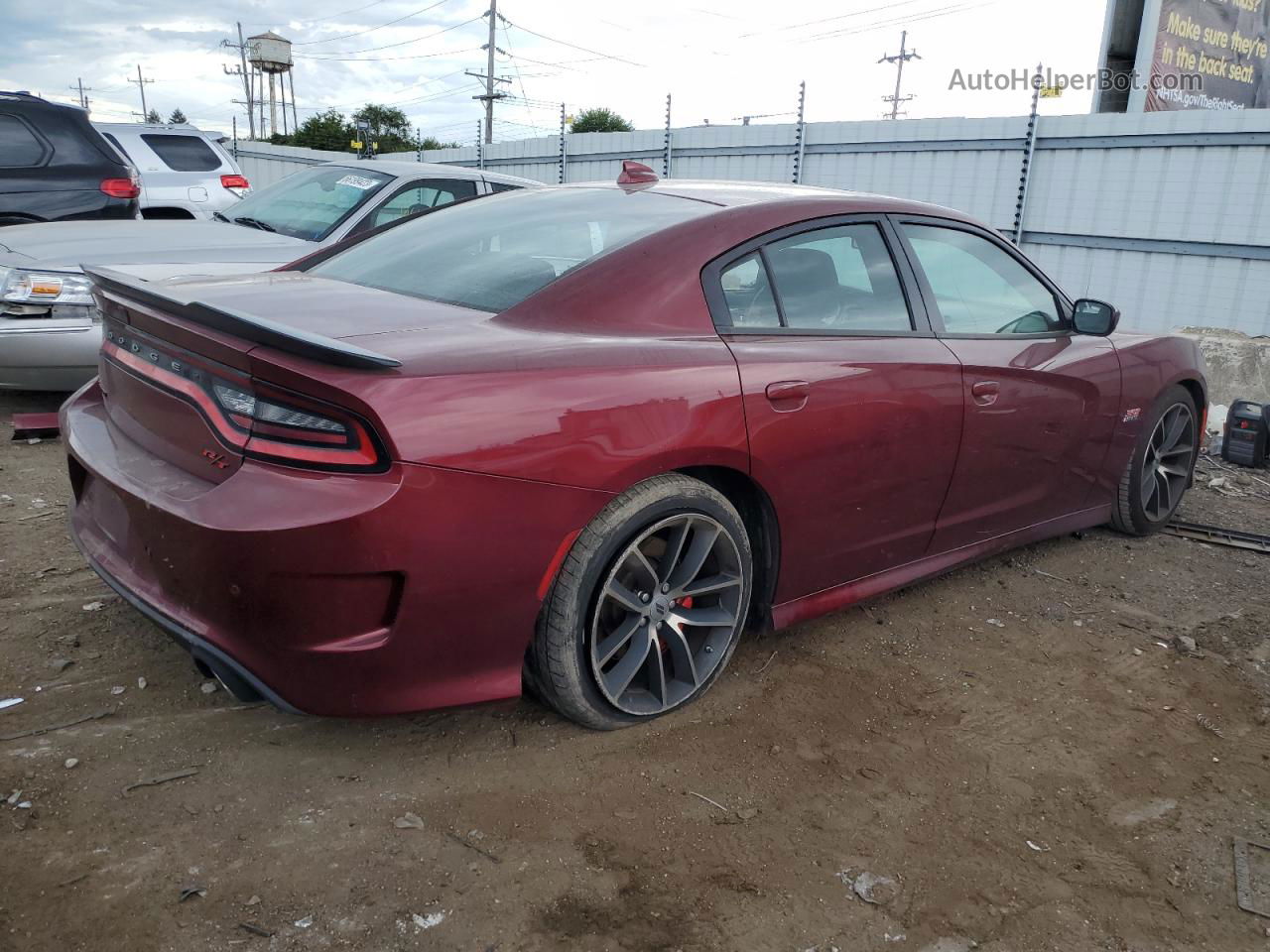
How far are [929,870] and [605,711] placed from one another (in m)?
0.91

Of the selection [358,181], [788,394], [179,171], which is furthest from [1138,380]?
[179,171]

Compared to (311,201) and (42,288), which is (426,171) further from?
(42,288)

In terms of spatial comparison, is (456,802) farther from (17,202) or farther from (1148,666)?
(17,202)

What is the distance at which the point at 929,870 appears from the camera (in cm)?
230

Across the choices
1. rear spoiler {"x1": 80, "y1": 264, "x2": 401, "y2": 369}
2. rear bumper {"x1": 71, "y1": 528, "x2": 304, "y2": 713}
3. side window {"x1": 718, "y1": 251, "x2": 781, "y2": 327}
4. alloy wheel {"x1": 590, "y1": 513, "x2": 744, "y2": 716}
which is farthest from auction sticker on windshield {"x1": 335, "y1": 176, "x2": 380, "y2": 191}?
rear bumper {"x1": 71, "y1": 528, "x2": 304, "y2": 713}

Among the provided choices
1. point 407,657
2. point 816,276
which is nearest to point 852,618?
point 816,276

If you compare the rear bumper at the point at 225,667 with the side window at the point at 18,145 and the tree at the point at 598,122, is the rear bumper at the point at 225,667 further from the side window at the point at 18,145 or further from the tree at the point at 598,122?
the tree at the point at 598,122

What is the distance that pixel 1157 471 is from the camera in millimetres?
4699

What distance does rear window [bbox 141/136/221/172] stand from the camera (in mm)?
10266

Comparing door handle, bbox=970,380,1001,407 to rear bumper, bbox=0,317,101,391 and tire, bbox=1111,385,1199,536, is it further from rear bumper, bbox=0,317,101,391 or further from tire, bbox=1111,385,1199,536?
rear bumper, bbox=0,317,101,391

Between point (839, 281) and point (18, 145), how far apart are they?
21.5 ft

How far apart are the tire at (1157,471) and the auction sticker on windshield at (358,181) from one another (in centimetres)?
497

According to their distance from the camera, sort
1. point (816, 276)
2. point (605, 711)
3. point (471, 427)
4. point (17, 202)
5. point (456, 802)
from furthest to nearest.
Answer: point (17, 202), point (816, 276), point (605, 711), point (456, 802), point (471, 427)

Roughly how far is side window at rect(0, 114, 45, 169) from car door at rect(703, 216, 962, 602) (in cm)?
636
